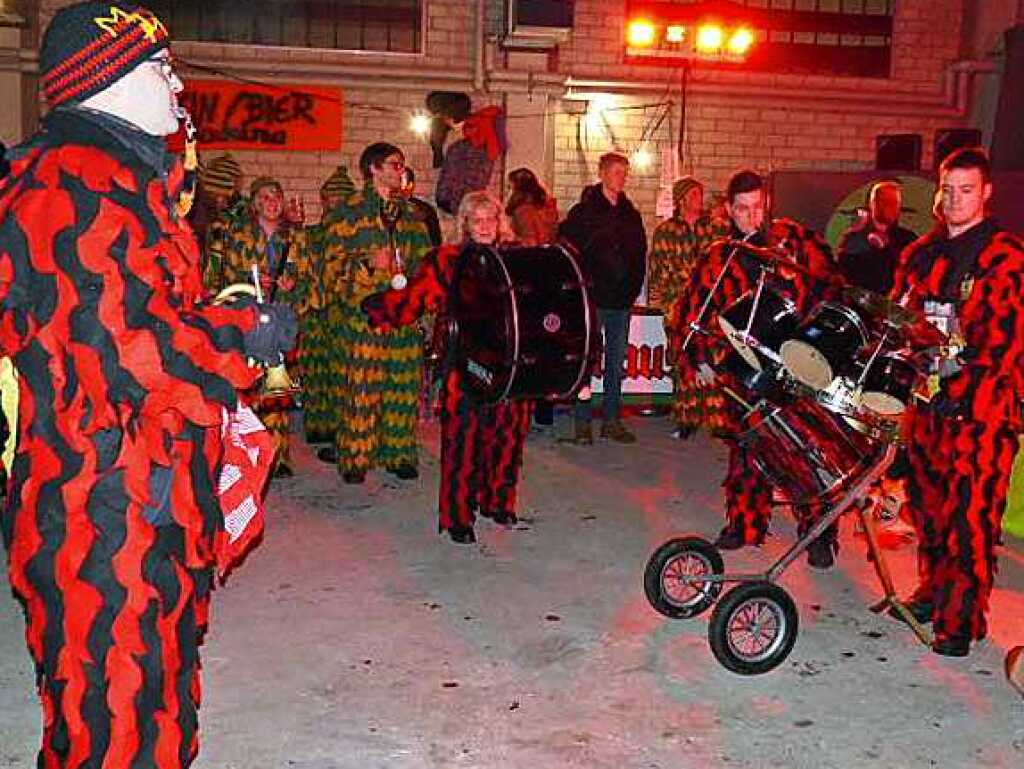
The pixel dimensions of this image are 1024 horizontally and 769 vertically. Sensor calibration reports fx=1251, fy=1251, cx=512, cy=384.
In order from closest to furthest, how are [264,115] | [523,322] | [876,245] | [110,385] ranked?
[110,385] < [523,322] < [876,245] < [264,115]

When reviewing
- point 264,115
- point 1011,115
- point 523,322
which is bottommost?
point 523,322

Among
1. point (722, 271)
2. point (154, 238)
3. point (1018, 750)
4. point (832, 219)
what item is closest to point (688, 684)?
point (1018, 750)

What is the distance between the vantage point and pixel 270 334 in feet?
8.01

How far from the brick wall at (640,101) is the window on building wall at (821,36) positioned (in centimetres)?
15

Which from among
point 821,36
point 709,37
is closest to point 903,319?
point 709,37

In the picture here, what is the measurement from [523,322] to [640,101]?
Answer: 8.26 m

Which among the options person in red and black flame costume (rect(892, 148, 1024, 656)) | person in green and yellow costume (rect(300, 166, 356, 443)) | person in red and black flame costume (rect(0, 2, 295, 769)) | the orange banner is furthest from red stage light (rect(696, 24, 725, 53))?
person in red and black flame costume (rect(0, 2, 295, 769))

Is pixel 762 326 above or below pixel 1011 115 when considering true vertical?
below

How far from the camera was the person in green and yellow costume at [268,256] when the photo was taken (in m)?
6.65

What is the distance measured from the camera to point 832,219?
10.1m

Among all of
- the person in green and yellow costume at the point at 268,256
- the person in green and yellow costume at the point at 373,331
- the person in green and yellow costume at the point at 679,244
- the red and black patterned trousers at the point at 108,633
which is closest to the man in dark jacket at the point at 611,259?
the person in green and yellow costume at the point at 679,244

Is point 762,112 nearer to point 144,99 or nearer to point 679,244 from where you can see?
point 679,244

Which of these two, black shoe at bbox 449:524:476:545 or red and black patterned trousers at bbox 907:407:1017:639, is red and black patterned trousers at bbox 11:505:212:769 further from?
black shoe at bbox 449:524:476:545

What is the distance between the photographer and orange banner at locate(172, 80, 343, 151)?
11.9 m
